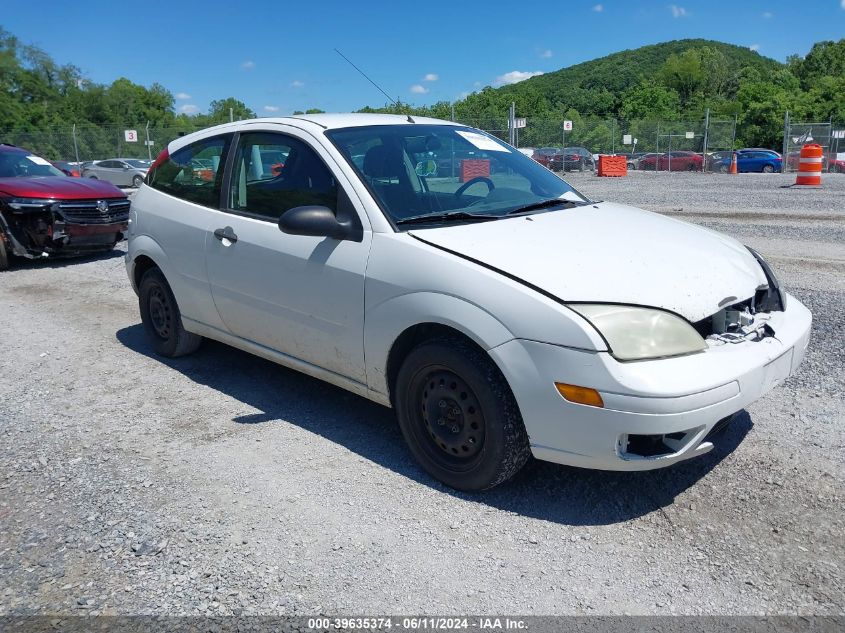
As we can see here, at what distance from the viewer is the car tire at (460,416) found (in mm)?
3090

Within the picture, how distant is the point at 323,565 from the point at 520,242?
169 centimetres

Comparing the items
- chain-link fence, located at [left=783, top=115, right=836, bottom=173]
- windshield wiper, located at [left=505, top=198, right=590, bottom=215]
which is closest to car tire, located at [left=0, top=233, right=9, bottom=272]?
windshield wiper, located at [left=505, top=198, right=590, bottom=215]

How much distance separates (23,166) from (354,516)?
9.52 meters

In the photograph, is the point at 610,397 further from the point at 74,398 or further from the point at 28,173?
the point at 28,173

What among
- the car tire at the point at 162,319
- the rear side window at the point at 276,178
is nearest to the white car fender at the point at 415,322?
the rear side window at the point at 276,178

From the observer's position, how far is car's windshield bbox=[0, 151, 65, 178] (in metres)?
10.1

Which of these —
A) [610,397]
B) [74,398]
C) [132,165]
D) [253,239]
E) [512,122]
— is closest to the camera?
[610,397]

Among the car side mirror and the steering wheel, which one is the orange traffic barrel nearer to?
the steering wheel

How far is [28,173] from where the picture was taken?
33.7 ft

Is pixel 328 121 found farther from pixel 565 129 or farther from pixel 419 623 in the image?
pixel 565 129

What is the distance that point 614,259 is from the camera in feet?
10.7

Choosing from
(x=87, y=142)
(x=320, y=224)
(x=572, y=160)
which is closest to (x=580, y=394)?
(x=320, y=224)

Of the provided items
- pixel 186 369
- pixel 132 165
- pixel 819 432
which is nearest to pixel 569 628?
pixel 819 432

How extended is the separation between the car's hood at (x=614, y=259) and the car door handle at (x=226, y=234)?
1.40 meters
